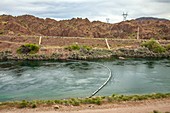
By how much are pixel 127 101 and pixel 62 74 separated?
1687 cm

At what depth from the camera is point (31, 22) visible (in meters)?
90.0

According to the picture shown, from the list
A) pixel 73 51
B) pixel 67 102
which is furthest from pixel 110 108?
pixel 73 51

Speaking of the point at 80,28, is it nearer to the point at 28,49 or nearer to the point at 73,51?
the point at 73,51

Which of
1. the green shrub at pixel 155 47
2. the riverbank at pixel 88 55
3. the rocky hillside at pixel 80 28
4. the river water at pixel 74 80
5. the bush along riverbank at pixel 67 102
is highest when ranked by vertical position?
the rocky hillside at pixel 80 28

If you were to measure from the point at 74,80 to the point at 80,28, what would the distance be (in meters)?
49.4

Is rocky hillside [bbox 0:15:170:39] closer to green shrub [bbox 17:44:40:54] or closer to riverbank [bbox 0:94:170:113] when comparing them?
green shrub [bbox 17:44:40:54]

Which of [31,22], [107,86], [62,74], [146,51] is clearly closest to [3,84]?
[62,74]

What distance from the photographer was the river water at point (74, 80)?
2625cm

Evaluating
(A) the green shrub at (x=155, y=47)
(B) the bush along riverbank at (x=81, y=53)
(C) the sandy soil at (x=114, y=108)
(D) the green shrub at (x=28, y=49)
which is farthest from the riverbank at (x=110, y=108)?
(A) the green shrub at (x=155, y=47)

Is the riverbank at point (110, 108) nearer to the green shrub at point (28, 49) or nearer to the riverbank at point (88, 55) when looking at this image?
the riverbank at point (88, 55)

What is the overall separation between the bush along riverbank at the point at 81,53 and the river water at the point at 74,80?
5157 mm

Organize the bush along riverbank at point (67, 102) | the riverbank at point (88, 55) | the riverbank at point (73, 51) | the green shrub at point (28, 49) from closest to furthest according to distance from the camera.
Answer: the bush along riverbank at point (67, 102) → the riverbank at point (88, 55) → the riverbank at point (73, 51) → the green shrub at point (28, 49)

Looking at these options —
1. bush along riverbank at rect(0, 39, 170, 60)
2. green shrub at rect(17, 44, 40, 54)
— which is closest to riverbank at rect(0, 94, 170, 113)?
bush along riverbank at rect(0, 39, 170, 60)

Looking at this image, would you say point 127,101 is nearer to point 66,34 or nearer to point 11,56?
point 11,56
